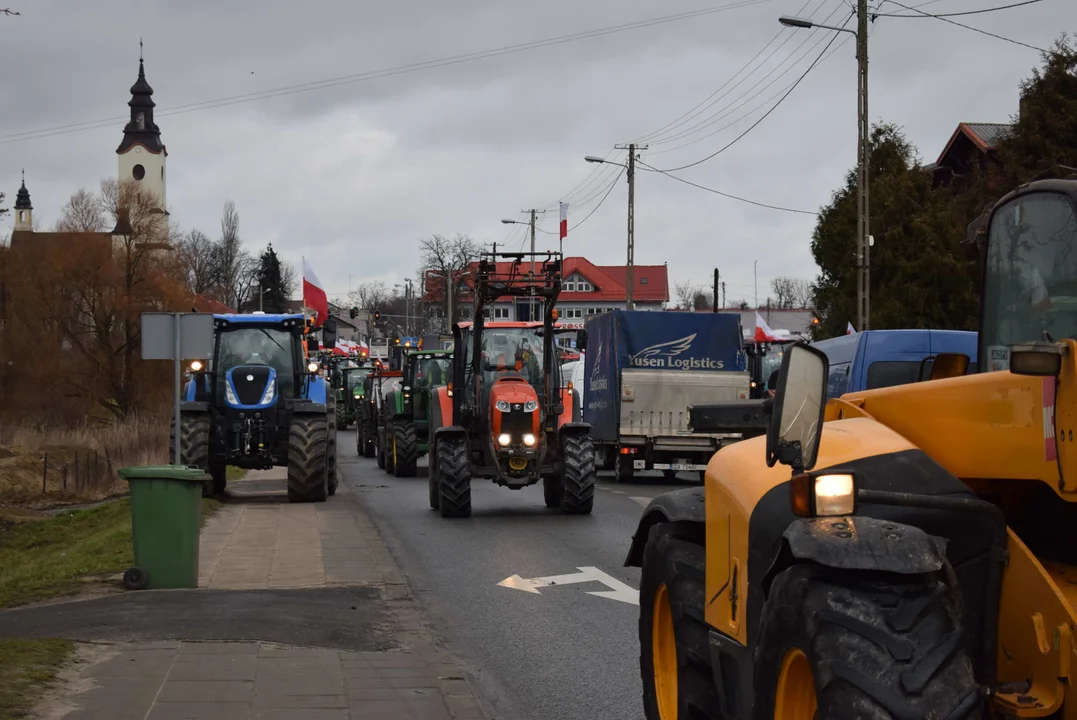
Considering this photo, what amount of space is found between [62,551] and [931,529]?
49.4ft

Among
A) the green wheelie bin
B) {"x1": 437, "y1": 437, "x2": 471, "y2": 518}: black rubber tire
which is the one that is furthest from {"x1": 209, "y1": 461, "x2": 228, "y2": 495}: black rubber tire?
the green wheelie bin

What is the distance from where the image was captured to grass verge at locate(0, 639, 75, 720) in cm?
696

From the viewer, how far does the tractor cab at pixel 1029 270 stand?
4273 millimetres

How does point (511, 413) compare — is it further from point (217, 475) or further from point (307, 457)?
point (217, 475)

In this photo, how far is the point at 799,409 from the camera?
13.6 ft

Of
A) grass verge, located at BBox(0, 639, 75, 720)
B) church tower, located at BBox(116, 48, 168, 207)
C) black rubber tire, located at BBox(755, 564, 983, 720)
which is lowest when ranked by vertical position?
grass verge, located at BBox(0, 639, 75, 720)

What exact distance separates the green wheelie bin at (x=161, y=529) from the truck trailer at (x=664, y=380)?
15265 millimetres

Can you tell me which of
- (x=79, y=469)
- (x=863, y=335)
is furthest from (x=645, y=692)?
(x=79, y=469)

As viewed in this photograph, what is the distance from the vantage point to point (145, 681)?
25.4 ft

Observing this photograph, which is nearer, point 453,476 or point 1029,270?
point 1029,270

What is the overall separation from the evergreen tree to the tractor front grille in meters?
104

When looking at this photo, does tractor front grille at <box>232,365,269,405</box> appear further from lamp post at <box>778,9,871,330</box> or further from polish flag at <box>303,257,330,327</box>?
lamp post at <box>778,9,871,330</box>

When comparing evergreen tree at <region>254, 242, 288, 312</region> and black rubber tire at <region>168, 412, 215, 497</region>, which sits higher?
evergreen tree at <region>254, 242, 288, 312</region>

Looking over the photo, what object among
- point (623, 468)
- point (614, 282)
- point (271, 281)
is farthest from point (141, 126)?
point (623, 468)
